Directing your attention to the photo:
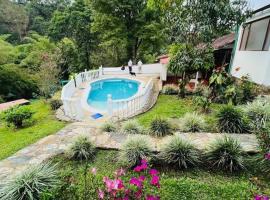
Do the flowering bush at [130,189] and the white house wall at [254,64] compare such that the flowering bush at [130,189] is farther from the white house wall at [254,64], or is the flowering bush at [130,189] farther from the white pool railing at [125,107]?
the white house wall at [254,64]

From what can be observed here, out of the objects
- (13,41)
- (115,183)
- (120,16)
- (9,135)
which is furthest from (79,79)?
(13,41)

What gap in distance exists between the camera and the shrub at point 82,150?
3988mm

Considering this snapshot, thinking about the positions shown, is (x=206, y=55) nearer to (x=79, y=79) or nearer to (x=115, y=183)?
(x=115, y=183)

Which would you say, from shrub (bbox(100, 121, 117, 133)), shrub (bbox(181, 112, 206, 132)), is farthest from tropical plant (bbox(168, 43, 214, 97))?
shrub (bbox(100, 121, 117, 133))

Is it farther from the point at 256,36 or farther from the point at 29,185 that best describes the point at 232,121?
the point at 256,36

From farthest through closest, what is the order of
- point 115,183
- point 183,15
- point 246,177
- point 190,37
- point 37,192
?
point 190,37
point 183,15
point 246,177
point 37,192
point 115,183

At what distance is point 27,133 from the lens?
6566 mm

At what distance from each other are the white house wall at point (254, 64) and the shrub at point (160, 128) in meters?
4.22

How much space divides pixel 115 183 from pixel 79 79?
13240mm

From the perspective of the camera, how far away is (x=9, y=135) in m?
6.91

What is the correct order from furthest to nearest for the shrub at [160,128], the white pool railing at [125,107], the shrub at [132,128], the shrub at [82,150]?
1. the white pool railing at [125,107]
2. the shrub at [132,128]
3. the shrub at [160,128]
4. the shrub at [82,150]

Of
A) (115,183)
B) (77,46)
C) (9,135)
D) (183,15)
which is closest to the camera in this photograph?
(115,183)

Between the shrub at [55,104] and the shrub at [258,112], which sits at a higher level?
the shrub at [258,112]

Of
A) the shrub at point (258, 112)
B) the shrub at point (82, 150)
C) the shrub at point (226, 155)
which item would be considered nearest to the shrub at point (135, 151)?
the shrub at point (82, 150)
